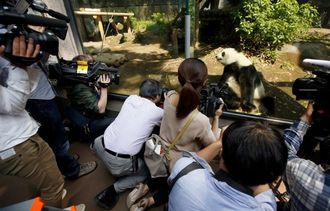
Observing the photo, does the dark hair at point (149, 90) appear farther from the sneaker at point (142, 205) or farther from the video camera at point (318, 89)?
the video camera at point (318, 89)

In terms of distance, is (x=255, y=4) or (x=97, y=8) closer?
(x=97, y=8)

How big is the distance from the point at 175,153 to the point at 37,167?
94 centimetres

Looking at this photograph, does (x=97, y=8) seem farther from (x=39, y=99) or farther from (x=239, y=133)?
(x=239, y=133)

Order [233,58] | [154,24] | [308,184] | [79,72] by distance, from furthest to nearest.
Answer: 1. [154,24]
2. [233,58]
3. [79,72]
4. [308,184]

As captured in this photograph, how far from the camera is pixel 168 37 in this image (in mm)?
5109

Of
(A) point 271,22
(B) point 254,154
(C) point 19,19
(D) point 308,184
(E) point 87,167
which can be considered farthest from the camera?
(A) point 271,22

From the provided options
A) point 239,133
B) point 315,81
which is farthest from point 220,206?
point 315,81

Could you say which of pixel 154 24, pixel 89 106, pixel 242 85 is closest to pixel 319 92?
pixel 89 106

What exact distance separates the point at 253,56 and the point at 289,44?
0.76 m

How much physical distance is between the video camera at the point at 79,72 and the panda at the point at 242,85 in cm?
188

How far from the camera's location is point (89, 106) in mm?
2461

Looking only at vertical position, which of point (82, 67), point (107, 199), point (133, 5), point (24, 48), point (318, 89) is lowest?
point (107, 199)

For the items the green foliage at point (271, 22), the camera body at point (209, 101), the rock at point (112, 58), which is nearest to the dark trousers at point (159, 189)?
the camera body at point (209, 101)

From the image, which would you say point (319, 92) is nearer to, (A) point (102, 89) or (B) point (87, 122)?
(A) point (102, 89)
